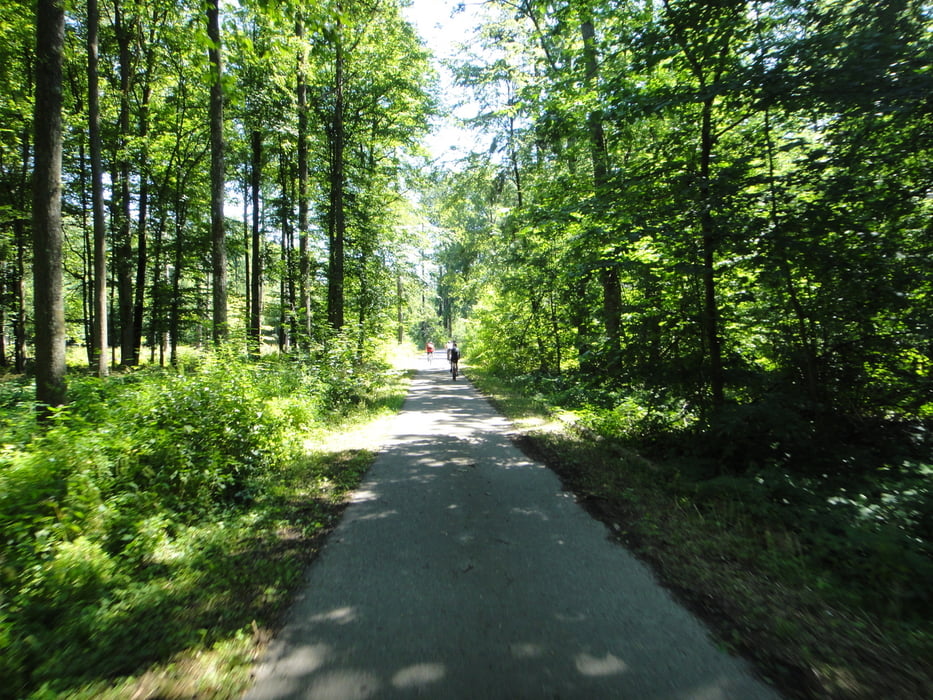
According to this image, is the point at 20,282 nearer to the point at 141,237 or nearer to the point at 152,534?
the point at 141,237

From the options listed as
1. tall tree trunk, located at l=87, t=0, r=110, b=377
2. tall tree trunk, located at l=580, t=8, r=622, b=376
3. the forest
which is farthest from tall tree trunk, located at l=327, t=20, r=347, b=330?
tall tree trunk, located at l=580, t=8, r=622, b=376

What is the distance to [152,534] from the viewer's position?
3.95 m

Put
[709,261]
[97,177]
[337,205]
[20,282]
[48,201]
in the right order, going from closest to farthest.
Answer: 1. [48,201]
2. [709,261]
3. [97,177]
4. [337,205]
5. [20,282]

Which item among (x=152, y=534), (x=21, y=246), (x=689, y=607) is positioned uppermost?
(x=21, y=246)

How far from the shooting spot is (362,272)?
789 inches

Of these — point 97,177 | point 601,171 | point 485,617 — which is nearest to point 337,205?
point 97,177

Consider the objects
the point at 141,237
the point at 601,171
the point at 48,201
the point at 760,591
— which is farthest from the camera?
the point at 141,237

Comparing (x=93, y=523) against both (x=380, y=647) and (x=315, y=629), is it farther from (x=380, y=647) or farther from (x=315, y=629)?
(x=380, y=647)

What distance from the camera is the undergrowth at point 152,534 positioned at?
8.51 feet

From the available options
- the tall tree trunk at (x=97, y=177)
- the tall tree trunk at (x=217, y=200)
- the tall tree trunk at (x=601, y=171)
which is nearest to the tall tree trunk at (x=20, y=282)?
the tall tree trunk at (x=97, y=177)

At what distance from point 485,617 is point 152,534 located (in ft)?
10.1

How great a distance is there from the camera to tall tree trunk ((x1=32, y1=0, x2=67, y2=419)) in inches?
207

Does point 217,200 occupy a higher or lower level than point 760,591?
higher

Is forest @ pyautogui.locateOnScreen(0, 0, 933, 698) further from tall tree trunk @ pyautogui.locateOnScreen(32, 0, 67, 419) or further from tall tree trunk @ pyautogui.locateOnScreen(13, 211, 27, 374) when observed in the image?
tall tree trunk @ pyautogui.locateOnScreen(13, 211, 27, 374)
